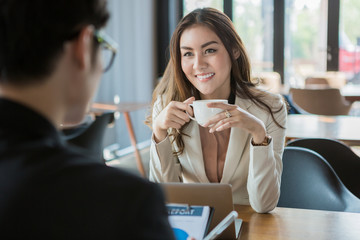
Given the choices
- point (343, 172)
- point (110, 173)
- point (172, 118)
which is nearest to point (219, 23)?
point (172, 118)

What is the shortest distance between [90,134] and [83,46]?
2433mm

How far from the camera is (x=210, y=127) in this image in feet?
5.60

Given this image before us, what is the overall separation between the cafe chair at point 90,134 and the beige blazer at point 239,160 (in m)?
1.25

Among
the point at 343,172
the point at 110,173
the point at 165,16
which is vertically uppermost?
the point at 165,16

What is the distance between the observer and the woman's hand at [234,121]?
1.48m

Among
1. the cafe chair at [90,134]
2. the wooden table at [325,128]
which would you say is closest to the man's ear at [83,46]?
the wooden table at [325,128]

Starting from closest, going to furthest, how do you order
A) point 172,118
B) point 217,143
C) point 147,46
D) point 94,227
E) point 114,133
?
point 94,227
point 172,118
point 217,143
point 114,133
point 147,46

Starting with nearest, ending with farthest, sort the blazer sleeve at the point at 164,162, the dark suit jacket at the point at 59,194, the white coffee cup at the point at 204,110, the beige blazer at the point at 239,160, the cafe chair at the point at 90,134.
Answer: the dark suit jacket at the point at 59,194 → the white coffee cup at the point at 204,110 → the beige blazer at the point at 239,160 → the blazer sleeve at the point at 164,162 → the cafe chair at the point at 90,134

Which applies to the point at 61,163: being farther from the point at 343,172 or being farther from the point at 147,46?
the point at 147,46

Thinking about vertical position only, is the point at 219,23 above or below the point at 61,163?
above

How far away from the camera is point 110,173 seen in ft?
1.98

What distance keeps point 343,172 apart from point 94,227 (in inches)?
71.8

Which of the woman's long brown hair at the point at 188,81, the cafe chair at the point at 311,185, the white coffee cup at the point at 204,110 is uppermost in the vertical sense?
the woman's long brown hair at the point at 188,81

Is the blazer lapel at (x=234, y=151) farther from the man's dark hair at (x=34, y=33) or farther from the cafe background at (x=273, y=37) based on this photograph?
the cafe background at (x=273, y=37)
